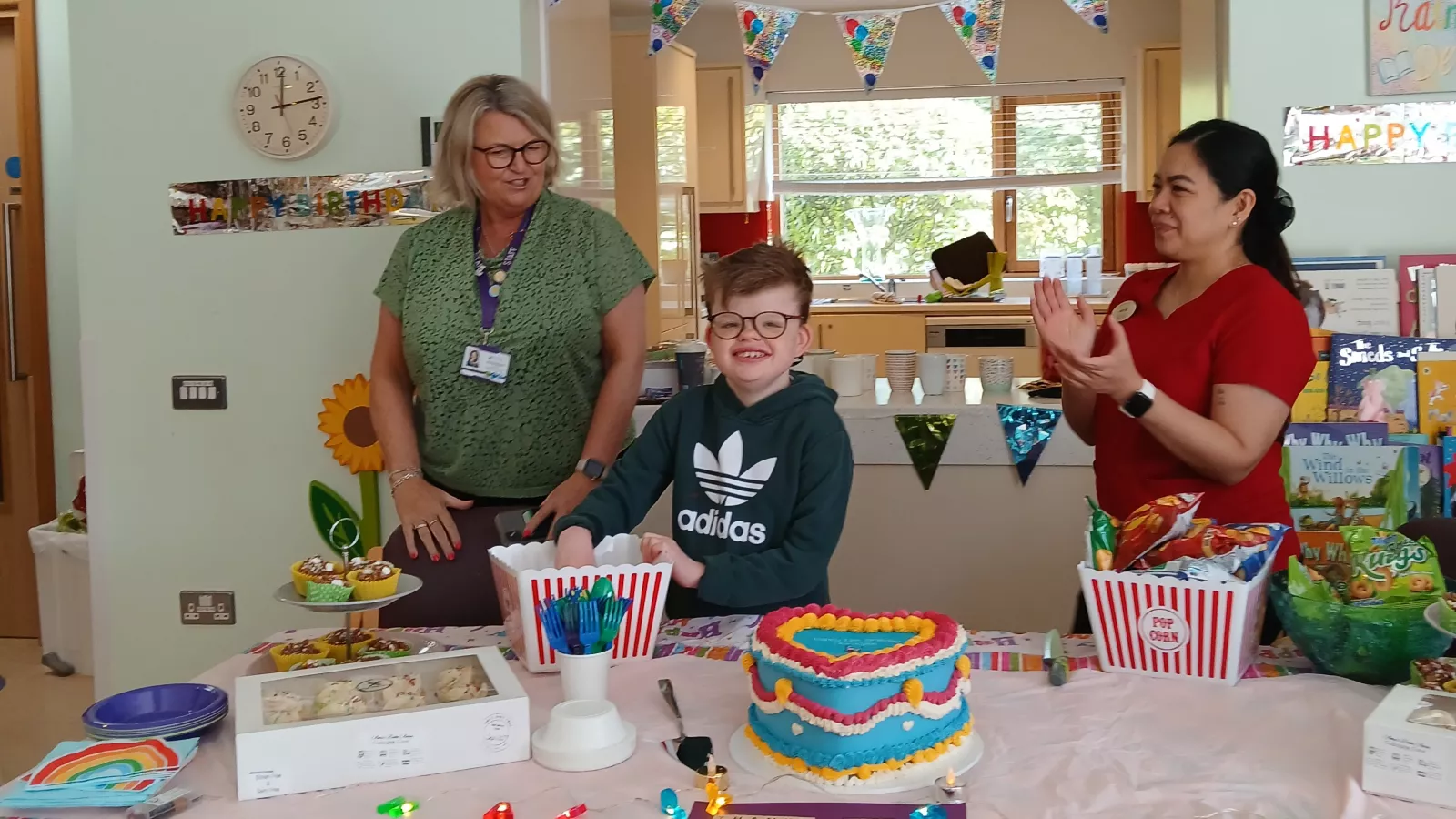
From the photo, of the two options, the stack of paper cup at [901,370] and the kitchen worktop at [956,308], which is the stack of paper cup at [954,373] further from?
the kitchen worktop at [956,308]

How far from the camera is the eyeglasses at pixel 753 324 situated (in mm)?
1675

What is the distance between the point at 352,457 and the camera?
3.06 m

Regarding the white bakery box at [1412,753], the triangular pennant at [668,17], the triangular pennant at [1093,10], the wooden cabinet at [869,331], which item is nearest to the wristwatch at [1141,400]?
the white bakery box at [1412,753]

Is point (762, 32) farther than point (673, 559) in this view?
Yes

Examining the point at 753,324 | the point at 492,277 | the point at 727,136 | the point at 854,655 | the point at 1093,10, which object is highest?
the point at 727,136

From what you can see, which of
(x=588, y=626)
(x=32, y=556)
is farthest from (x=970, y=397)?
(x=32, y=556)

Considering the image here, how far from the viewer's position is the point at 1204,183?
5.57 ft

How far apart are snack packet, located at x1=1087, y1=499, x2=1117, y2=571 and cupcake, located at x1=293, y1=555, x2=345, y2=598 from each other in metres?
0.90

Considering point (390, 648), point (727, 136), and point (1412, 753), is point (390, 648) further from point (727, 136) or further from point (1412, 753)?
point (727, 136)

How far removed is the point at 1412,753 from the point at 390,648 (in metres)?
1.10

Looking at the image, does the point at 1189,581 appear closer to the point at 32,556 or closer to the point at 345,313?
the point at 345,313

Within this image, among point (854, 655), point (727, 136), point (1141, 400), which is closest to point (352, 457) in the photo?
point (1141, 400)

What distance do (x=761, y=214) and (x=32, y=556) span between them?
13.5ft

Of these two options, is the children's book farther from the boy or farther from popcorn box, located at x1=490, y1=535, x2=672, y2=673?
popcorn box, located at x1=490, y1=535, x2=672, y2=673
